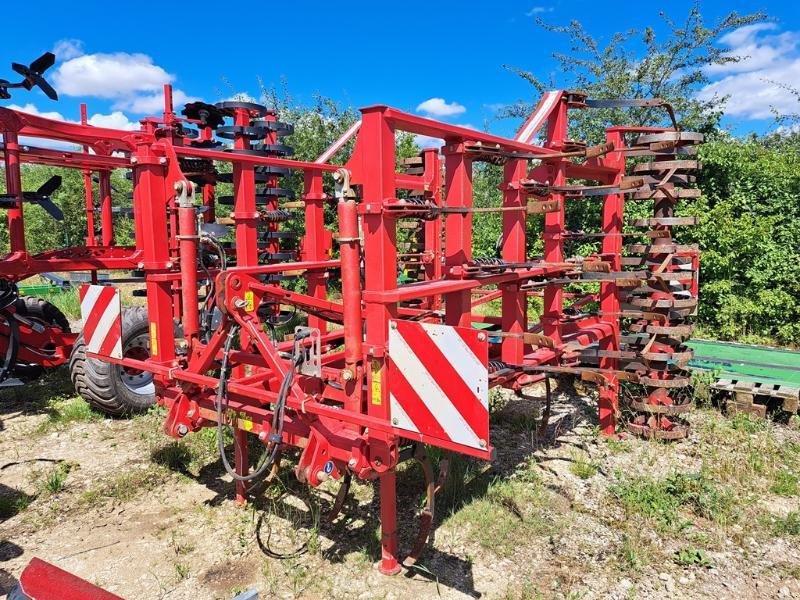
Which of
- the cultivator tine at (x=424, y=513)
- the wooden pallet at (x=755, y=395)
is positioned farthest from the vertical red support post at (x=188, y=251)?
the wooden pallet at (x=755, y=395)

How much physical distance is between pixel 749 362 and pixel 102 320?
21.4ft

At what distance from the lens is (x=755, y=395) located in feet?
18.1

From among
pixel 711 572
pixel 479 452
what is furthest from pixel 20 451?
pixel 711 572

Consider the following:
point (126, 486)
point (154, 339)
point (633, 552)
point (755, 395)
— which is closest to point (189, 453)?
point (126, 486)

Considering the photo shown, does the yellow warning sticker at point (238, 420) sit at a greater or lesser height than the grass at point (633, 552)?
greater

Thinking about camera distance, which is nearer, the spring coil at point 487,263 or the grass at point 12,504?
the spring coil at point 487,263

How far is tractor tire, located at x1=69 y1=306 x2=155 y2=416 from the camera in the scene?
5422 mm

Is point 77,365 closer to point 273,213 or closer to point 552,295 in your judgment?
point 273,213

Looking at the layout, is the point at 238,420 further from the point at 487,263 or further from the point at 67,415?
the point at 67,415

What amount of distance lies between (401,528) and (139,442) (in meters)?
2.65

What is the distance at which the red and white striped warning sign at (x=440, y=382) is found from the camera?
2.56m

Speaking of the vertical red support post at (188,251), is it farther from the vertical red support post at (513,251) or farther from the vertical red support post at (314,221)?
the vertical red support post at (513,251)

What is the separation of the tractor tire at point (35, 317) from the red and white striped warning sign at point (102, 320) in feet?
9.88

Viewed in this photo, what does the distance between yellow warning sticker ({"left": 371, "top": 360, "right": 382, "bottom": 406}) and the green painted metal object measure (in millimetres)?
4496
